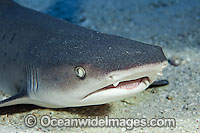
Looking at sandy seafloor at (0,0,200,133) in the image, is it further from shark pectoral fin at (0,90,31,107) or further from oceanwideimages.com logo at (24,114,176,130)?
shark pectoral fin at (0,90,31,107)

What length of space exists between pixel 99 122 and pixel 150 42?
314 centimetres

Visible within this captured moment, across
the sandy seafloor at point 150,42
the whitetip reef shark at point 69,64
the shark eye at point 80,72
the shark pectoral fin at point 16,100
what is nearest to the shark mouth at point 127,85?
the whitetip reef shark at point 69,64

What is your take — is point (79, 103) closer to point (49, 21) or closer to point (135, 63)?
point (135, 63)

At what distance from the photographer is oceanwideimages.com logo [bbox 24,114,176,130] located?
97.2 inches

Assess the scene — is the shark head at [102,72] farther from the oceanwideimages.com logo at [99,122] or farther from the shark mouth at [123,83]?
the oceanwideimages.com logo at [99,122]

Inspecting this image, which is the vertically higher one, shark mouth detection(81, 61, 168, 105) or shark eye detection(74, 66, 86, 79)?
shark eye detection(74, 66, 86, 79)

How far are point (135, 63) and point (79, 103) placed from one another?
26.0 inches

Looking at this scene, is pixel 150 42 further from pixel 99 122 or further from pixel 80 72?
pixel 80 72

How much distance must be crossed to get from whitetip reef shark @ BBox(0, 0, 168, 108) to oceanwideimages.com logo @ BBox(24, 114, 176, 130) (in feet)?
0.59

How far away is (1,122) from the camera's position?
101 inches

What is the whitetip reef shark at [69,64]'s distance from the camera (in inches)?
79.5

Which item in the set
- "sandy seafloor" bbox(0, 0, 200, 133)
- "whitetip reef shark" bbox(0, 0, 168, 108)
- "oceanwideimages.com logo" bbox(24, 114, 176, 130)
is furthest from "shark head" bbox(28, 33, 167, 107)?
"sandy seafloor" bbox(0, 0, 200, 133)

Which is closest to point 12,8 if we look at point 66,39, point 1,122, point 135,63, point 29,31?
point 29,31

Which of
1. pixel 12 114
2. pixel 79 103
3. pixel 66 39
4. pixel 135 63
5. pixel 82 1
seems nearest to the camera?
pixel 135 63
